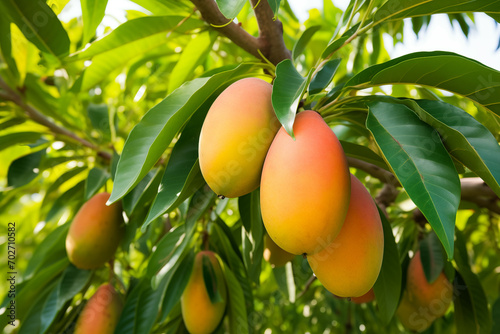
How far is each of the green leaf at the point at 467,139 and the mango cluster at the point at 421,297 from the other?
782 millimetres

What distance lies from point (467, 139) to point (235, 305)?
35.2 inches

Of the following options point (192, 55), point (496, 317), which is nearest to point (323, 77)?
point (192, 55)

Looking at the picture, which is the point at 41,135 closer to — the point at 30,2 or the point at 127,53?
the point at 127,53

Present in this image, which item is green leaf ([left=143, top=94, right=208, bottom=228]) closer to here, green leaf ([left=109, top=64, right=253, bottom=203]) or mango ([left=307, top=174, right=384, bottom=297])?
green leaf ([left=109, top=64, right=253, bottom=203])

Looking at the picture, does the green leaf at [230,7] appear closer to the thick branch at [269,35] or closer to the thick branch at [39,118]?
the thick branch at [269,35]

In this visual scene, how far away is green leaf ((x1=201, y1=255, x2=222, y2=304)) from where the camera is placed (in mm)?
1237

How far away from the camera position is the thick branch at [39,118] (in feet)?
5.13

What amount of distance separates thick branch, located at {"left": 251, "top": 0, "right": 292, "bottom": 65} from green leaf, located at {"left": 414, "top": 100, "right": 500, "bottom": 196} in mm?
492

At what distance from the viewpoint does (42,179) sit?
6.99ft

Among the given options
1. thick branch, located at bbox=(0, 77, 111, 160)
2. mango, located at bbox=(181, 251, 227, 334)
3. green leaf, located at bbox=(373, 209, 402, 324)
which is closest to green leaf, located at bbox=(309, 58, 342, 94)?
green leaf, located at bbox=(373, 209, 402, 324)

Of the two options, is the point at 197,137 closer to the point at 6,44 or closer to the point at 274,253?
the point at 274,253

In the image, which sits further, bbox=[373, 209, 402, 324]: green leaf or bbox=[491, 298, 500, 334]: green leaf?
bbox=[491, 298, 500, 334]: green leaf

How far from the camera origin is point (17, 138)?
1567 mm

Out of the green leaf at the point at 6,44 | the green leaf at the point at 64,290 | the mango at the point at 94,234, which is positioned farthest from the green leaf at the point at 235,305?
the green leaf at the point at 6,44
